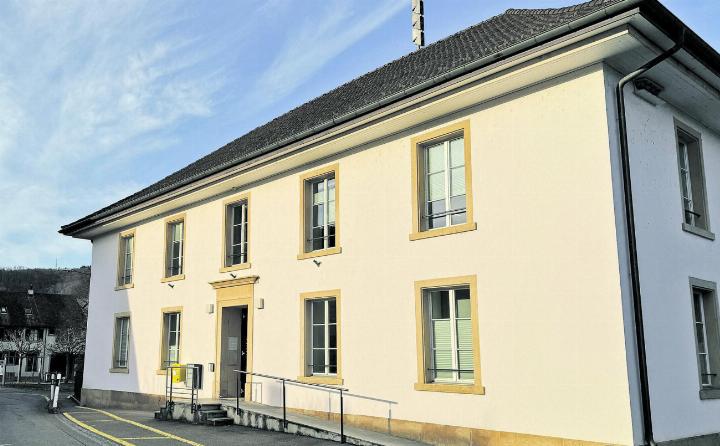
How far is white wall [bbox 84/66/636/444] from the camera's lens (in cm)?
903

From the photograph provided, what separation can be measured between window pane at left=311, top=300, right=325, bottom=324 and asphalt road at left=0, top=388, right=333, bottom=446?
2419 mm

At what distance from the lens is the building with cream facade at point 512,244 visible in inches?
352

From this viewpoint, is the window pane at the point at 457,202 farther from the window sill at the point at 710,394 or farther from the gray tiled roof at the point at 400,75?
the window sill at the point at 710,394

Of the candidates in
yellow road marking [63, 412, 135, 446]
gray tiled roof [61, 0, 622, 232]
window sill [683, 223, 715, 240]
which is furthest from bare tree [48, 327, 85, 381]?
window sill [683, 223, 715, 240]

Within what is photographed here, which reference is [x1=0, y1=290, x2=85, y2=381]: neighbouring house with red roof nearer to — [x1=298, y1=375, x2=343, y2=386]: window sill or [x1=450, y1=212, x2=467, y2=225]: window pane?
[x1=298, y1=375, x2=343, y2=386]: window sill

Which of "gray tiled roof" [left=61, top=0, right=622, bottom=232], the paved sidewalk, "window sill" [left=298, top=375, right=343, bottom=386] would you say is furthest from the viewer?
"window sill" [left=298, top=375, right=343, bottom=386]

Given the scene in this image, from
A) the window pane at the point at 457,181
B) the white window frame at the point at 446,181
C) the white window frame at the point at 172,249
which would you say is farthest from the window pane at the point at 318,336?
the white window frame at the point at 172,249

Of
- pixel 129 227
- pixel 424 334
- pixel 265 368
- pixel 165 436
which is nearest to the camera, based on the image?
pixel 424 334

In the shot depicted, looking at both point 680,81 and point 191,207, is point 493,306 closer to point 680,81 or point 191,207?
point 680,81

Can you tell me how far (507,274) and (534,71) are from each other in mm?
2986

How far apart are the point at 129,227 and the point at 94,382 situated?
500 cm

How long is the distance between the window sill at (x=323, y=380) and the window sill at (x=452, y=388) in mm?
2044

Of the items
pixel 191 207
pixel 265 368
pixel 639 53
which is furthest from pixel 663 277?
pixel 191 207

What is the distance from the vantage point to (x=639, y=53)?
9039mm
